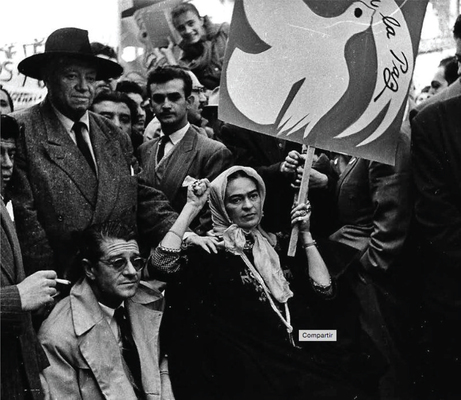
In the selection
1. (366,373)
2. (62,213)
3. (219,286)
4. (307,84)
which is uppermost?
(307,84)

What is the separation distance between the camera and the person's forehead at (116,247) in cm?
552

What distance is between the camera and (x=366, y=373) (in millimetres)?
5996

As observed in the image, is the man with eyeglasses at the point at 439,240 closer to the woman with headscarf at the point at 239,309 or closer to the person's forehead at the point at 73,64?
the woman with headscarf at the point at 239,309

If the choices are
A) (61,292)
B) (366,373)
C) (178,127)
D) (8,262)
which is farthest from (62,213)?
(366,373)

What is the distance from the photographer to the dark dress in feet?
18.7

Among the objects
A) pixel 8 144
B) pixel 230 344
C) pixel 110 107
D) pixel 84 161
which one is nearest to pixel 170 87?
pixel 110 107

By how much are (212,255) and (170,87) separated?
129 centimetres

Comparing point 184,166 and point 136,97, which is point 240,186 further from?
point 136,97

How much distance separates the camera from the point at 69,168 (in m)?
5.61

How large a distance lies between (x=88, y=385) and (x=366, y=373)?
155cm

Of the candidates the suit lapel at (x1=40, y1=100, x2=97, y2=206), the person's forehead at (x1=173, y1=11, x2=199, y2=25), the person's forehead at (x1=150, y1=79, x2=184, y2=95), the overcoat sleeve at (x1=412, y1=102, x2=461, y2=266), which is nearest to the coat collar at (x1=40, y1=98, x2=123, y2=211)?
the suit lapel at (x1=40, y1=100, x2=97, y2=206)

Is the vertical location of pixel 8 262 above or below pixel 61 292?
above

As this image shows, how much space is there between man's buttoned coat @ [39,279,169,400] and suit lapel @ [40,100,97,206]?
1.60 ft

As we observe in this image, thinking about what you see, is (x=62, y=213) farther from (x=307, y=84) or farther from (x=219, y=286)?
(x=307, y=84)
